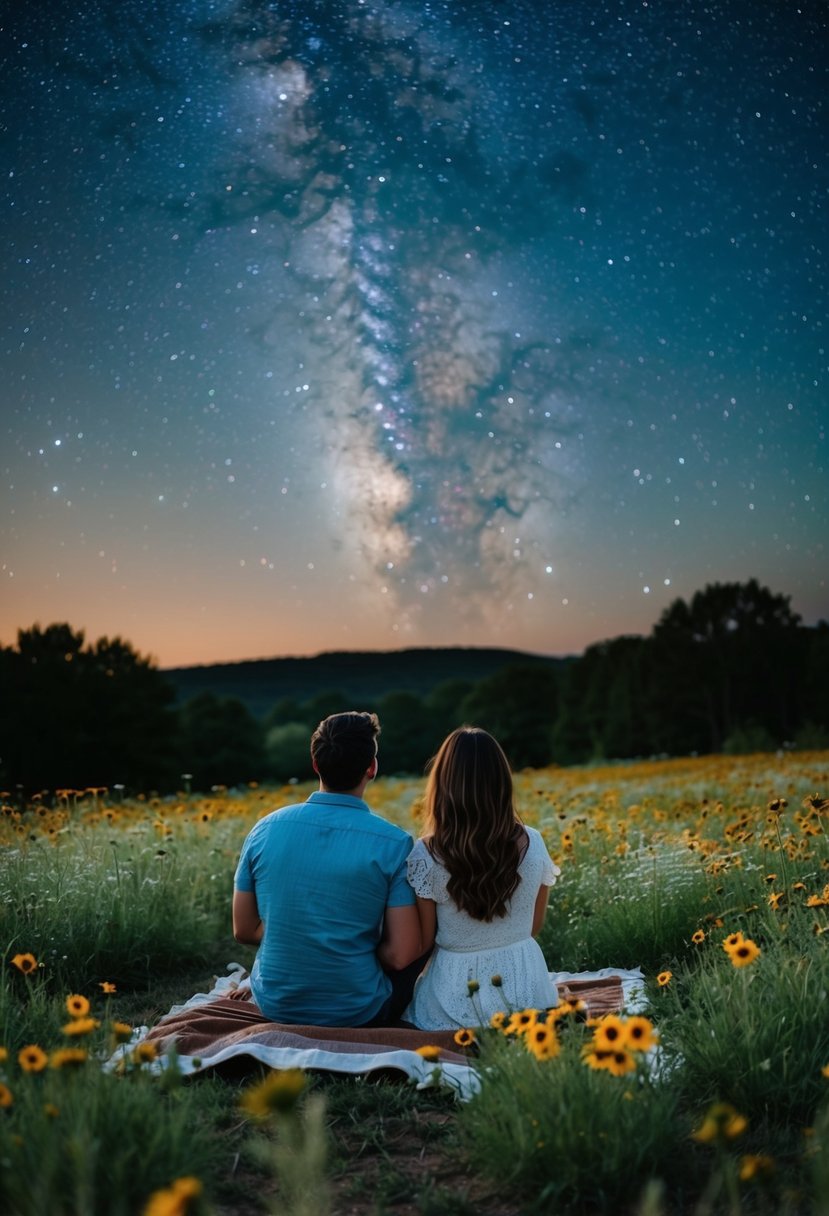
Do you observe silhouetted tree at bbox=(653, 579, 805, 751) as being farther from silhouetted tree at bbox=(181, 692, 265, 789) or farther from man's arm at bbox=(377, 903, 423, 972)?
man's arm at bbox=(377, 903, 423, 972)

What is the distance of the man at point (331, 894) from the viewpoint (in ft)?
13.5

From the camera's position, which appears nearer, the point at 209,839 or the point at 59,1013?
the point at 59,1013

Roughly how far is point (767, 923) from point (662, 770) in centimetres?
1285

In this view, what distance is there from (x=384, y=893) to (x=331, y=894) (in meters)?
0.25

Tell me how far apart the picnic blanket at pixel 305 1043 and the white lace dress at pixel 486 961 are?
5.1 inches

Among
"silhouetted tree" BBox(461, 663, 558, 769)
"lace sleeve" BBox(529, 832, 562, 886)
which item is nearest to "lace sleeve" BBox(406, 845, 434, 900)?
"lace sleeve" BBox(529, 832, 562, 886)

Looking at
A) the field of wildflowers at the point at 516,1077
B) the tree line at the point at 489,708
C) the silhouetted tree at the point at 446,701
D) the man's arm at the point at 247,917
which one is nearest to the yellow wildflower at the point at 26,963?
the field of wildflowers at the point at 516,1077

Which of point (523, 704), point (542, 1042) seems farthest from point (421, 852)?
point (523, 704)

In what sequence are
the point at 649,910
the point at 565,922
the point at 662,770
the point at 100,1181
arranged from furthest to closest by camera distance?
the point at 662,770
the point at 565,922
the point at 649,910
the point at 100,1181

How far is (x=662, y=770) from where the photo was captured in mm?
17344

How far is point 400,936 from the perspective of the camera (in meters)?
4.29

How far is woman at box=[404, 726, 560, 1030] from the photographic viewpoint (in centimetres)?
418

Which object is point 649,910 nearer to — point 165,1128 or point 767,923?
point 767,923

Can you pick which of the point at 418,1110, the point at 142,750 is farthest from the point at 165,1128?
the point at 142,750
